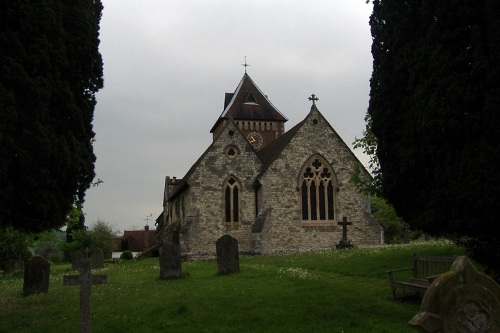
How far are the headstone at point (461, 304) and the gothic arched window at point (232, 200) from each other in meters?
23.7

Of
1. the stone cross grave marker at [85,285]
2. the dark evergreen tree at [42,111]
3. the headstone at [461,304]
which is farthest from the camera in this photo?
the dark evergreen tree at [42,111]

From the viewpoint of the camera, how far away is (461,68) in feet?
30.4

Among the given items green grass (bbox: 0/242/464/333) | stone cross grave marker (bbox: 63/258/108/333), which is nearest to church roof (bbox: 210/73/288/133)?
green grass (bbox: 0/242/464/333)

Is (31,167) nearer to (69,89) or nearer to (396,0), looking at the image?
(69,89)

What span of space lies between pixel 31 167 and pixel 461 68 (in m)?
8.51

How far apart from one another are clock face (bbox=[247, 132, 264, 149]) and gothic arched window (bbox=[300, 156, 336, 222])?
1362 centimetres

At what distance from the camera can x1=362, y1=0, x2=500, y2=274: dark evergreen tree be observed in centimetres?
855

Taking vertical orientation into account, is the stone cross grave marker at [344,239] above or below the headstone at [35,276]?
above

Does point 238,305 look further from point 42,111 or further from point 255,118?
point 255,118

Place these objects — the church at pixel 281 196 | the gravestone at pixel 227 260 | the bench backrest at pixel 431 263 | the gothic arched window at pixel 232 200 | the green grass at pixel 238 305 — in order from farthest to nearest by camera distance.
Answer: the gothic arched window at pixel 232 200, the church at pixel 281 196, the gravestone at pixel 227 260, the bench backrest at pixel 431 263, the green grass at pixel 238 305

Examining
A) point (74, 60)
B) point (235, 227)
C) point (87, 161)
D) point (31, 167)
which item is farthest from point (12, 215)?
point (235, 227)

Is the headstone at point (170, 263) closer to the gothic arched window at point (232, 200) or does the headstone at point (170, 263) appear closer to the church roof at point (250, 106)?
the gothic arched window at point (232, 200)

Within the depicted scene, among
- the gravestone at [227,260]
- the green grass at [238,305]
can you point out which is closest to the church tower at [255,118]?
the gravestone at [227,260]

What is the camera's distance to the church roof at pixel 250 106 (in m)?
43.0
